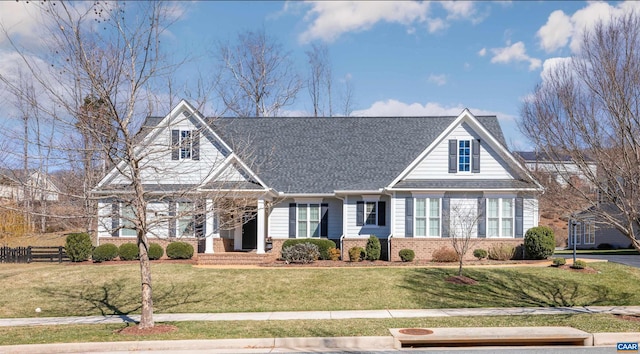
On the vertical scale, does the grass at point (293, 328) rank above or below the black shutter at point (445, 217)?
below

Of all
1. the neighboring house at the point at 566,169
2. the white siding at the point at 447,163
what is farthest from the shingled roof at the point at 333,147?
the neighboring house at the point at 566,169

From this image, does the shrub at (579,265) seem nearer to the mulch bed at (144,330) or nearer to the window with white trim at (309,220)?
the window with white trim at (309,220)

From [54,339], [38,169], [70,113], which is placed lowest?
[54,339]

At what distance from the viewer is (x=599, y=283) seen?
21.3 m

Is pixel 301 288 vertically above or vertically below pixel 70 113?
below

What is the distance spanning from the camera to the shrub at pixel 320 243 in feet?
90.5

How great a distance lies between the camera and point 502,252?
2655cm

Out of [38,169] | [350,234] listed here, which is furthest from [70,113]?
[350,234]

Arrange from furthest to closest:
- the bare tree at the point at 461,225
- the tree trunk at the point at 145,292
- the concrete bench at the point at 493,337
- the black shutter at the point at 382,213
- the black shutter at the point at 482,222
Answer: the black shutter at the point at 382,213 < the black shutter at the point at 482,222 < the bare tree at the point at 461,225 < the tree trunk at the point at 145,292 < the concrete bench at the point at 493,337

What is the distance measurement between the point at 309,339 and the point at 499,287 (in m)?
10.1

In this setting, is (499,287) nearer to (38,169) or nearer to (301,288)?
(301,288)

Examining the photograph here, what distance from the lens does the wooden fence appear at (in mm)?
28141

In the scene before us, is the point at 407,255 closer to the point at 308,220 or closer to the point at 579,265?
the point at 308,220

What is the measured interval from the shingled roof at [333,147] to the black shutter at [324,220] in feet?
3.09
